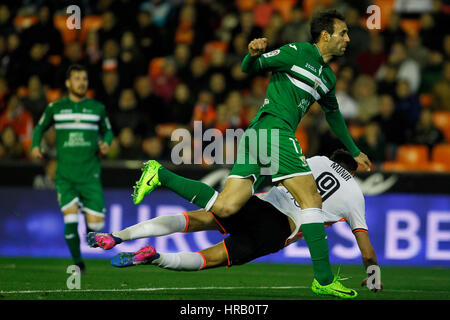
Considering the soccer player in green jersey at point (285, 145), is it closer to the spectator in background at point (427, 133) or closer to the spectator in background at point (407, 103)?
the spectator in background at point (427, 133)

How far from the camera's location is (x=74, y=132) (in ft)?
31.0

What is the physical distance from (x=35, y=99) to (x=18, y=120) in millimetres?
453

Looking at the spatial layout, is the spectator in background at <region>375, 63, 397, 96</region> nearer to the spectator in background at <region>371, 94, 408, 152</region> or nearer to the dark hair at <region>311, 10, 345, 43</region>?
the spectator in background at <region>371, 94, 408, 152</region>

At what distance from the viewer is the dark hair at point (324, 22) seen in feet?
22.1

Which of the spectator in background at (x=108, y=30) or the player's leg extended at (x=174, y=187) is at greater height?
the spectator in background at (x=108, y=30)

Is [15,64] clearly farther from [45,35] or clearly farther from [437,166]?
[437,166]

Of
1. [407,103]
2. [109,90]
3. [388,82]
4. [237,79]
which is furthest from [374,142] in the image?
[109,90]

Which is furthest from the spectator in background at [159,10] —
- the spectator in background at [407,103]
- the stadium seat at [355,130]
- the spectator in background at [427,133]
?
the spectator in background at [427,133]

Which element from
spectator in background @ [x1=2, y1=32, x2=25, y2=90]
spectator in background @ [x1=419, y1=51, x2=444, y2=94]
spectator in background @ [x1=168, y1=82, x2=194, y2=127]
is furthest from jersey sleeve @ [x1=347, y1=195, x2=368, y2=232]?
spectator in background @ [x1=2, y1=32, x2=25, y2=90]

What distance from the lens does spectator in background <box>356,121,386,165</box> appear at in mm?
12008

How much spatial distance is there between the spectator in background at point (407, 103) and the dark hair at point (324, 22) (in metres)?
6.69

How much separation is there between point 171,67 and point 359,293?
7.54 metres

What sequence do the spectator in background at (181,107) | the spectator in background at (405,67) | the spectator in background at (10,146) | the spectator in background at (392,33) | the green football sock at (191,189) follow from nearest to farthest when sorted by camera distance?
the green football sock at (191,189) → the spectator in background at (10,146) → the spectator in background at (181,107) → the spectator in background at (405,67) → the spectator in background at (392,33)

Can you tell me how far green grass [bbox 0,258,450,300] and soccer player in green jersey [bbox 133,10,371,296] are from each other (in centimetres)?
76
